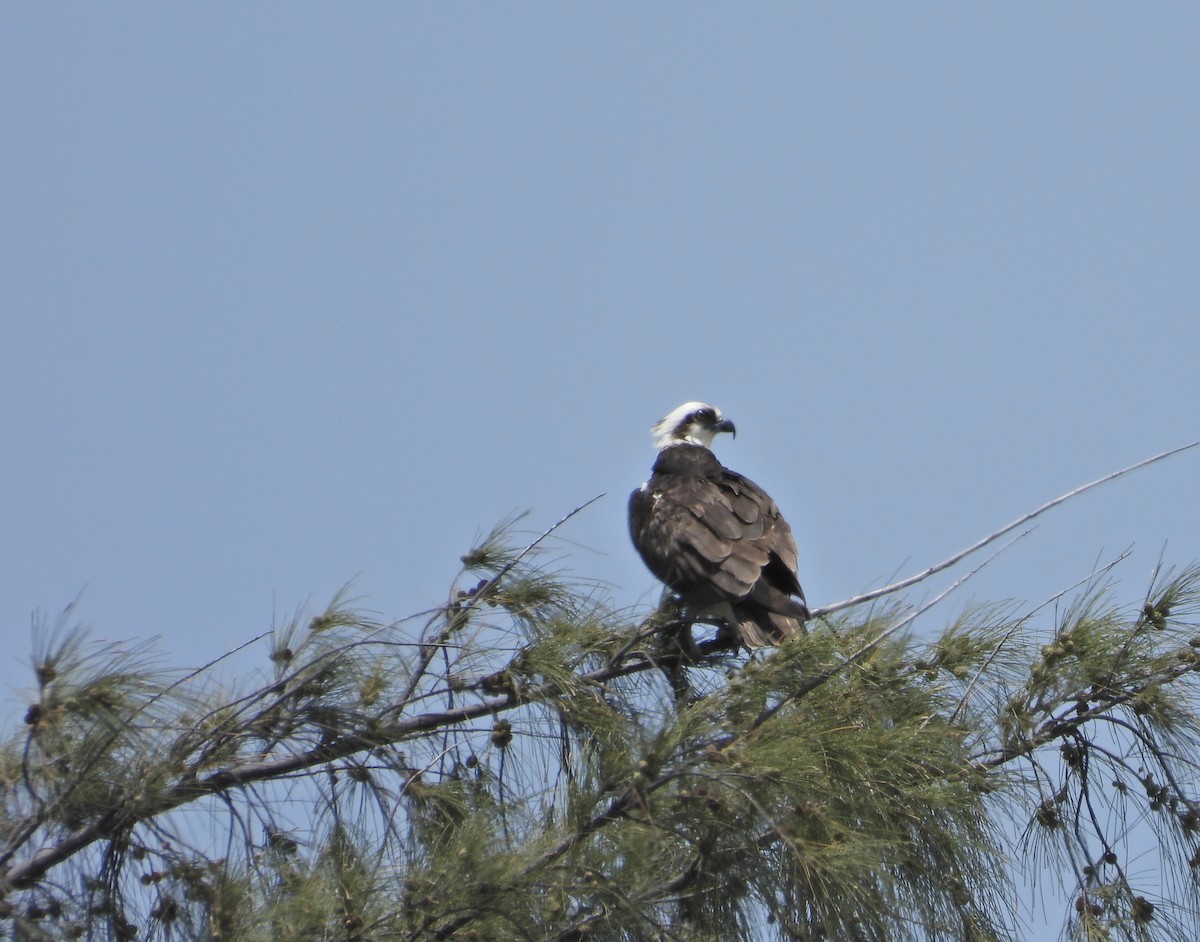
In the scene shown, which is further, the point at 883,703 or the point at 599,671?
the point at 599,671

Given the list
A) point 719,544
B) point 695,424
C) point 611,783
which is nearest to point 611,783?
point 611,783

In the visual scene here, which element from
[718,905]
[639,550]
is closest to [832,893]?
[718,905]

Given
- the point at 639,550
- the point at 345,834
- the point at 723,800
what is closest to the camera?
the point at 723,800

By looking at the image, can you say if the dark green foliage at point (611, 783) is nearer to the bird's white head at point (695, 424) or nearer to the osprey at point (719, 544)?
the osprey at point (719, 544)

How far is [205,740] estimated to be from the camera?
3.38 meters

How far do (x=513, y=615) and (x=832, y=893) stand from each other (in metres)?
1.35

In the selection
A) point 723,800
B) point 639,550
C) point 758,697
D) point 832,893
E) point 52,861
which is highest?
point 639,550

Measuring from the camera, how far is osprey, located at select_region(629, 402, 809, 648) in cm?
494

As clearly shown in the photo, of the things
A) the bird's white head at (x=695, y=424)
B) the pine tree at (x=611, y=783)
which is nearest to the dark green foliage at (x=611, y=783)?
the pine tree at (x=611, y=783)

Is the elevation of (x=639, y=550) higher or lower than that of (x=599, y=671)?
higher

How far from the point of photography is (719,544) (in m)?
5.23

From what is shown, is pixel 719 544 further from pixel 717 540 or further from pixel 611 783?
pixel 611 783

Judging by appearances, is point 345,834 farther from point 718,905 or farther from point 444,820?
point 718,905

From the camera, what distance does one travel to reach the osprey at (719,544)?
4938 millimetres
